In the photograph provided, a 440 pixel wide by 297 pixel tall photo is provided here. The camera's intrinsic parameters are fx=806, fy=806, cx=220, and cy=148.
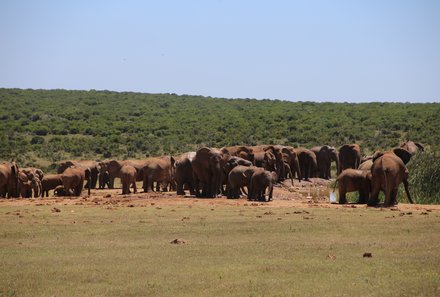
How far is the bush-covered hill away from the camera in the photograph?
69.1 meters

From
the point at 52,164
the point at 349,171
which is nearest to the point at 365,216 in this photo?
the point at 349,171

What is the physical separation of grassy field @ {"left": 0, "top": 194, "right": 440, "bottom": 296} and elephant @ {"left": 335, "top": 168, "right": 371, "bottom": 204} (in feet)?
9.61

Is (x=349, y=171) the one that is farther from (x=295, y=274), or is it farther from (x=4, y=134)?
(x=4, y=134)

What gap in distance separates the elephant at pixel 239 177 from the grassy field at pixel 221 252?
5.42 m

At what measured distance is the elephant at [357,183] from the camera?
25.8m

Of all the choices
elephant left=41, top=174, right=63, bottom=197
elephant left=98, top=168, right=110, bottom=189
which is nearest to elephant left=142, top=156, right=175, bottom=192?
elephant left=41, top=174, right=63, bottom=197

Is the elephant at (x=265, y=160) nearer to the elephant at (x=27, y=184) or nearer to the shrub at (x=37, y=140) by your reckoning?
the elephant at (x=27, y=184)

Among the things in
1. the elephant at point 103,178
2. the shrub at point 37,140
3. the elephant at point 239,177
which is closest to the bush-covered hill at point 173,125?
the shrub at point 37,140

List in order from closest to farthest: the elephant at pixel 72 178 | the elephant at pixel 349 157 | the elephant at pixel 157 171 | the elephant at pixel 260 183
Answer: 1. the elephant at pixel 260 183
2. the elephant at pixel 72 178
3. the elephant at pixel 157 171
4. the elephant at pixel 349 157

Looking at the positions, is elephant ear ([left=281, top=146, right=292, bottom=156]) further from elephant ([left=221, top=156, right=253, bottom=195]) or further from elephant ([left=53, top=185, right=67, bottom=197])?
elephant ([left=53, top=185, right=67, bottom=197])

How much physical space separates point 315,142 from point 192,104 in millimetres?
49759

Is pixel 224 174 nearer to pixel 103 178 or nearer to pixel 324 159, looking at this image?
pixel 103 178

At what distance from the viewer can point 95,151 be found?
220 ft

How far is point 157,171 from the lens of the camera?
37.3 meters
